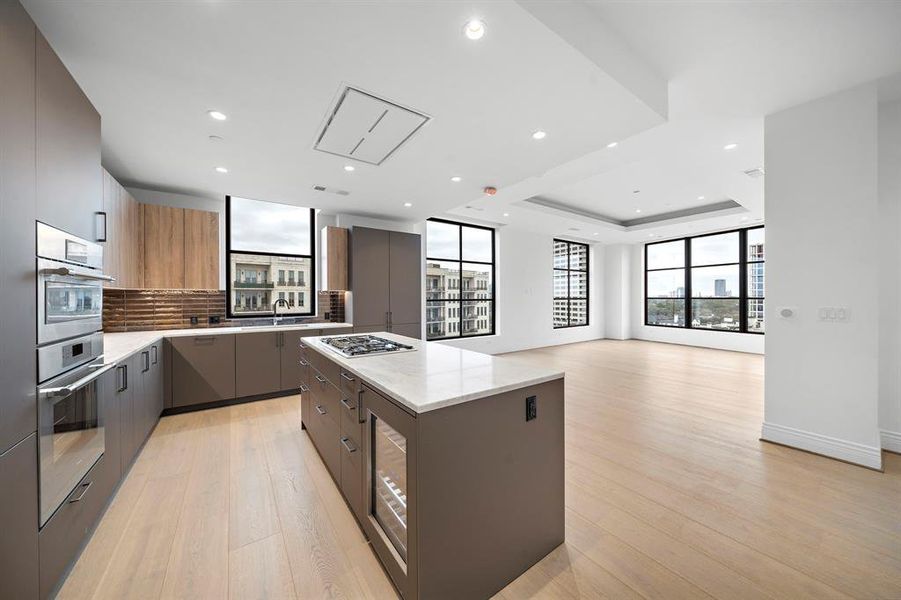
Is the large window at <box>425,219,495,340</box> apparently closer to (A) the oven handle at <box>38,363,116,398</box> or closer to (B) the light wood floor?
(B) the light wood floor

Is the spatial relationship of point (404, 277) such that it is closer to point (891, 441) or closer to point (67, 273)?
point (67, 273)

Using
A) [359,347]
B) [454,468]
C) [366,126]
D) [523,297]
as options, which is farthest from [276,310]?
[523,297]

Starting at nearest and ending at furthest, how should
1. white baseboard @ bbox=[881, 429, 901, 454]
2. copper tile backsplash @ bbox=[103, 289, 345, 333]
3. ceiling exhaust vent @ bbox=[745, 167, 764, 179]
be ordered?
1. white baseboard @ bbox=[881, 429, 901, 454]
2. copper tile backsplash @ bbox=[103, 289, 345, 333]
3. ceiling exhaust vent @ bbox=[745, 167, 764, 179]

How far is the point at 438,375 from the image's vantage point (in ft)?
5.57

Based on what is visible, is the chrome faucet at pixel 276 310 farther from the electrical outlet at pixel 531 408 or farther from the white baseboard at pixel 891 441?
the white baseboard at pixel 891 441

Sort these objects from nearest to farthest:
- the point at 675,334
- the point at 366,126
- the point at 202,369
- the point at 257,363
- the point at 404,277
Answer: the point at 366,126 → the point at 202,369 → the point at 257,363 → the point at 404,277 → the point at 675,334

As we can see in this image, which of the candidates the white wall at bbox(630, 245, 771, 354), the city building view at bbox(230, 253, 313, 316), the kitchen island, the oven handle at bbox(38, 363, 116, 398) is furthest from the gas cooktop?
the white wall at bbox(630, 245, 771, 354)

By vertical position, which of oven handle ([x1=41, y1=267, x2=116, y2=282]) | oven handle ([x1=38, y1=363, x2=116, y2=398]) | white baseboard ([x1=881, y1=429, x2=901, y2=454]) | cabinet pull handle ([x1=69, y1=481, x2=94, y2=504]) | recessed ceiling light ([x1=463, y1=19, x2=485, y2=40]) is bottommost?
white baseboard ([x1=881, y1=429, x2=901, y2=454])

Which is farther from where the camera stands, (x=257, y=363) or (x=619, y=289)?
(x=619, y=289)

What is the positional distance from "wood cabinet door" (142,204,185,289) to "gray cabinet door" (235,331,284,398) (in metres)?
0.96

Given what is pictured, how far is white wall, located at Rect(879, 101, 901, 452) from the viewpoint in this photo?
2.75 metres

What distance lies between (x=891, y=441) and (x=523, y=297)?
5.89 metres

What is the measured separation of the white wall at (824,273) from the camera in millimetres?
2518

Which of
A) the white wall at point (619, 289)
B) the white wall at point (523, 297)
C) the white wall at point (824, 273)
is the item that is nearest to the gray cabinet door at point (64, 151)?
the white wall at point (824, 273)
